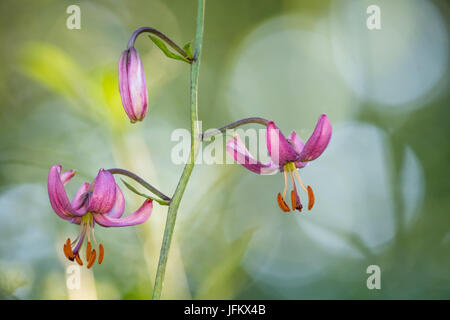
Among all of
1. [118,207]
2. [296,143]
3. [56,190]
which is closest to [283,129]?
[296,143]

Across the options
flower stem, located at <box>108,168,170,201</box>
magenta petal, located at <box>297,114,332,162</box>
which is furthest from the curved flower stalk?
magenta petal, located at <box>297,114,332,162</box>

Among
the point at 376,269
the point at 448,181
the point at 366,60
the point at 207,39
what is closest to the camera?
the point at 376,269

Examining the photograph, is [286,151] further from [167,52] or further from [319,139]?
[167,52]

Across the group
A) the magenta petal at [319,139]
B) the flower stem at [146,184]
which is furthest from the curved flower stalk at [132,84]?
the magenta petal at [319,139]
